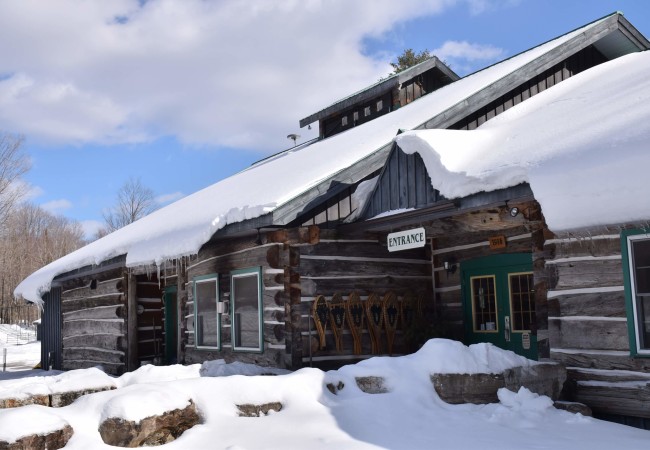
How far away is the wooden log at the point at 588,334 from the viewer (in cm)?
803

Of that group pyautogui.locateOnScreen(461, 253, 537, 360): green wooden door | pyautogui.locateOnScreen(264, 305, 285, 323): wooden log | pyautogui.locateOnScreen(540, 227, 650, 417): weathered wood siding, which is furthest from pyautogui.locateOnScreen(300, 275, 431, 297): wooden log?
pyautogui.locateOnScreen(540, 227, 650, 417): weathered wood siding

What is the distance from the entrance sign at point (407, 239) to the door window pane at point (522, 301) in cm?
194

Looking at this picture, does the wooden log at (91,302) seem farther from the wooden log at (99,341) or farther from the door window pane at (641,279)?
the door window pane at (641,279)

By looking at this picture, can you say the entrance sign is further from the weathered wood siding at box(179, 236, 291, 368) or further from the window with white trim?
the window with white trim

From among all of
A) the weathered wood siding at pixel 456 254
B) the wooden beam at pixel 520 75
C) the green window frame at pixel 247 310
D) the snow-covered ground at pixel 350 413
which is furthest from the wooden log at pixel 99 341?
the wooden beam at pixel 520 75

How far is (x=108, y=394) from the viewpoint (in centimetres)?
670

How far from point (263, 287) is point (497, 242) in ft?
12.7

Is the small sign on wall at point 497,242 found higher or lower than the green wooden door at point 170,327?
higher

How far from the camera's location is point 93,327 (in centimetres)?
1873

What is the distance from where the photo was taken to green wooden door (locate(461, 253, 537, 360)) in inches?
425

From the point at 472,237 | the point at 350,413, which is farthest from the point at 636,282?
the point at 472,237

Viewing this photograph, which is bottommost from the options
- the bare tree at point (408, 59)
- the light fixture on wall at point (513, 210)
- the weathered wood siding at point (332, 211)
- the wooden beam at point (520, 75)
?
the light fixture on wall at point (513, 210)

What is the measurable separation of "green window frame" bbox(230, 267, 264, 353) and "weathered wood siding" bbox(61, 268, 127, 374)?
5358 mm

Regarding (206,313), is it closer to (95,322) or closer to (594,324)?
(95,322)
